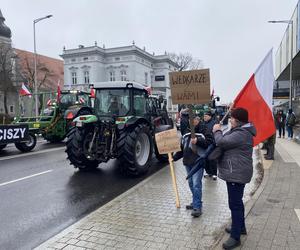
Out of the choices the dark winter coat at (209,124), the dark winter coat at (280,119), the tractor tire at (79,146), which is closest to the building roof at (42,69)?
the dark winter coat at (280,119)

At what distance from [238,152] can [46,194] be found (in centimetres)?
444

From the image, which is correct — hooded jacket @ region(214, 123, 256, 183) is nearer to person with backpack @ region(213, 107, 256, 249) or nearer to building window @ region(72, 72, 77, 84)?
person with backpack @ region(213, 107, 256, 249)

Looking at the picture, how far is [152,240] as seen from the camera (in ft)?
13.5

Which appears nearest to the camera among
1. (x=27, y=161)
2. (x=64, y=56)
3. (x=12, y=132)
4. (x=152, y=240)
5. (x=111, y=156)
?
(x=152, y=240)

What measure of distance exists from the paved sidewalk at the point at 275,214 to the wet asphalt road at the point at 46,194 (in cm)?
271

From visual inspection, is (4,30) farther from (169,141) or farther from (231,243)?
(231,243)

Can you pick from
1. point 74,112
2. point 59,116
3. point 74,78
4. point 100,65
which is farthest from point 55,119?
point 74,78

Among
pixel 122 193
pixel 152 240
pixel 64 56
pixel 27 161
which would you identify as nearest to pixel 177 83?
pixel 152 240

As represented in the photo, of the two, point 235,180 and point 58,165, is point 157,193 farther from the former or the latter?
point 58,165

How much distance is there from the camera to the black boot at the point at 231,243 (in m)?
3.73

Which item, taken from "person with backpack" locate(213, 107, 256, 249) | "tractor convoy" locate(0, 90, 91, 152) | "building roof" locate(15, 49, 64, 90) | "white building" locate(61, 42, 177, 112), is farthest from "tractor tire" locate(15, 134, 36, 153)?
"white building" locate(61, 42, 177, 112)

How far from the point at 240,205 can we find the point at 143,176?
181 inches

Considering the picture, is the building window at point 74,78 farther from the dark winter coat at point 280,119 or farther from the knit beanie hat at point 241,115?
Answer: the knit beanie hat at point 241,115

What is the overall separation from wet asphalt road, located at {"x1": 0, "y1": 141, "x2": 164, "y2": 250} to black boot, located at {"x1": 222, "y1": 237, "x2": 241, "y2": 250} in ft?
8.14
